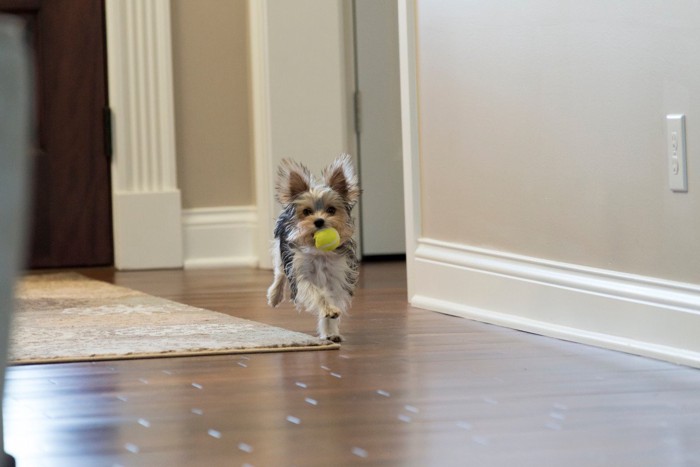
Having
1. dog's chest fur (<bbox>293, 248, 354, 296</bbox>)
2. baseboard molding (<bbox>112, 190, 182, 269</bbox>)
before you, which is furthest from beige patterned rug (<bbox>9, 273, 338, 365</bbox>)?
baseboard molding (<bbox>112, 190, 182, 269</bbox>)

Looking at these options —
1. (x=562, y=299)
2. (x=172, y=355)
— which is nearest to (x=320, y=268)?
(x=172, y=355)

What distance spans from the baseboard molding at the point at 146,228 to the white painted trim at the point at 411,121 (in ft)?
4.76

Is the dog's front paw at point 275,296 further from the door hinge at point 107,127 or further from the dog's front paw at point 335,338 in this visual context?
the door hinge at point 107,127

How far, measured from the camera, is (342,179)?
258cm

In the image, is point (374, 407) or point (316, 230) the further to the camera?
point (316, 230)

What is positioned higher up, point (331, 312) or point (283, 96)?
point (283, 96)

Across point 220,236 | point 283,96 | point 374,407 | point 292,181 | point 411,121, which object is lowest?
point 374,407

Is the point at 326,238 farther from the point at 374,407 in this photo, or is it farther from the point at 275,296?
the point at 374,407

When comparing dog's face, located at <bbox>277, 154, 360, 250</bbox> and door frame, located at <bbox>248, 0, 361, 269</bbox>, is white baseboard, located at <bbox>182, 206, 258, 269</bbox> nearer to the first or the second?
door frame, located at <bbox>248, 0, 361, 269</bbox>

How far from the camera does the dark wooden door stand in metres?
4.42

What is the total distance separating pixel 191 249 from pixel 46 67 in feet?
2.91

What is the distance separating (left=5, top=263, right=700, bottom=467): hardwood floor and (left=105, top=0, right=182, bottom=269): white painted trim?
6.41ft

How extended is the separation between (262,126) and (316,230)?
6.24 ft

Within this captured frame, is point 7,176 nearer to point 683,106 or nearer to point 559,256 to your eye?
point 683,106
